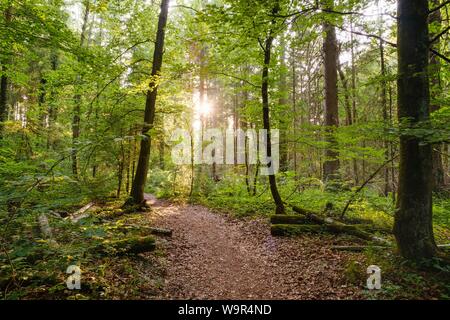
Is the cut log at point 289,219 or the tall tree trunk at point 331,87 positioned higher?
the tall tree trunk at point 331,87

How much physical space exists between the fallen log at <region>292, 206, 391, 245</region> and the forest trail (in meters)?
0.64

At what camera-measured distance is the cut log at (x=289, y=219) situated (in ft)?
28.6

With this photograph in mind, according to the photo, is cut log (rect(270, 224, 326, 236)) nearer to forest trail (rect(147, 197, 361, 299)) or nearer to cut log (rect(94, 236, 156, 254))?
forest trail (rect(147, 197, 361, 299))

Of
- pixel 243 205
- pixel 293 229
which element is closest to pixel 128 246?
pixel 293 229

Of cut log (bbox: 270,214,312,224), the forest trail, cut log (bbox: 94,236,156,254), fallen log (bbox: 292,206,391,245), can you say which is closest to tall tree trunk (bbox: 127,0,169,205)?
the forest trail

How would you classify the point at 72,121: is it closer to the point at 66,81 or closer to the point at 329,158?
the point at 66,81

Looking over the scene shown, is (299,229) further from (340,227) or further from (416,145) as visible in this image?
(416,145)

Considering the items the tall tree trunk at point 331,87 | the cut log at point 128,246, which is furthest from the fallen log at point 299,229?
the cut log at point 128,246

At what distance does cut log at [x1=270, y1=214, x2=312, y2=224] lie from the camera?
873 cm

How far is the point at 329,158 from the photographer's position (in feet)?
33.1

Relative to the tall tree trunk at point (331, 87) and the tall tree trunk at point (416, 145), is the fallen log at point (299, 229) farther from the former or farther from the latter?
the tall tree trunk at point (331, 87)

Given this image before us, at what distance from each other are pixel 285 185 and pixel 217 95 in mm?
19209

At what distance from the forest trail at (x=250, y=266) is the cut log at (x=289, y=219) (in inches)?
18.8
